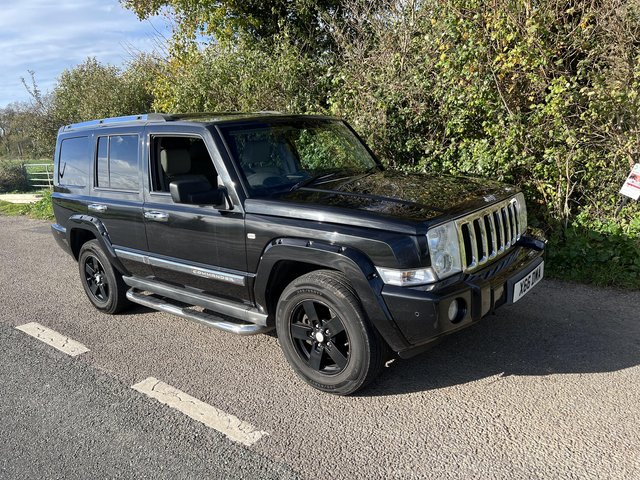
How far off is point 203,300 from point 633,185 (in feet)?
15.0

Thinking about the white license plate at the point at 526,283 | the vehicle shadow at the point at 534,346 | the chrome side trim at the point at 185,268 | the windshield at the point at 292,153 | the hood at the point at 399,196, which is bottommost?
the vehicle shadow at the point at 534,346

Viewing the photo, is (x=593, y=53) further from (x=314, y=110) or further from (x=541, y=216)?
(x=314, y=110)

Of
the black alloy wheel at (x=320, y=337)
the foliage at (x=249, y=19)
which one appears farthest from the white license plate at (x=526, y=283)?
the foliage at (x=249, y=19)

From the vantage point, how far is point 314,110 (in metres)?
8.49

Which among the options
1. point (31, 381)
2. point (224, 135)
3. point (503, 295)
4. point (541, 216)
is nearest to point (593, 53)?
point (541, 216)

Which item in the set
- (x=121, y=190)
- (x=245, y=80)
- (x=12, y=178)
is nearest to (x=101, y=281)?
(x=121, y=190)

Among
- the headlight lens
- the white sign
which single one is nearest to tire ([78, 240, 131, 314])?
the headlight lens

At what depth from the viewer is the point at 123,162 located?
4754 mm

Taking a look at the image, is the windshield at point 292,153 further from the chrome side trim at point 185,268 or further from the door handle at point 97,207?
the door handle at point 97,207

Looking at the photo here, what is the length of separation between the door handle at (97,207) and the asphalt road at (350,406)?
114cm

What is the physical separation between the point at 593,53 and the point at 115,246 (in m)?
5.36

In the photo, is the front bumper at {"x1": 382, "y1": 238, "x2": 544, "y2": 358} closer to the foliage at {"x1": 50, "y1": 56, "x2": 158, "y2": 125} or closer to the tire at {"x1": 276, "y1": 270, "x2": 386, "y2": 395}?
the tire at {"x1": 276, "y1": 270, "x2": 386, "y2": 395}

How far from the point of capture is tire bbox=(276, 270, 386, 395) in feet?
10.7

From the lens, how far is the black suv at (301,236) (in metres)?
3.15
